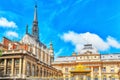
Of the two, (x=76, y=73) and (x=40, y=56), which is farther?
(x=40, y=56)

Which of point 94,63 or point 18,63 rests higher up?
point 94,63


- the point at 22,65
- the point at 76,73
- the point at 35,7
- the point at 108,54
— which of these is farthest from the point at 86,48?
the point at 76,73

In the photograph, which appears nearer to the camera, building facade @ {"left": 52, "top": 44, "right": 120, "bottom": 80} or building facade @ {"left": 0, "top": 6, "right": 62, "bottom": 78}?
building facade @ {"left": 0, "top": 6, "right": 62, "bottom": 78}

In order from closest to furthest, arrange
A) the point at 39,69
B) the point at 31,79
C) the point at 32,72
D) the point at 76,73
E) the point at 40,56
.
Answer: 1. the point at 76,73
2. the point at 31,79
3. the point at 32,72
4. the point at 39,69
5. the point at 40,56

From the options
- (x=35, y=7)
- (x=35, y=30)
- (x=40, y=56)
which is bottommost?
(x=40, y=56)

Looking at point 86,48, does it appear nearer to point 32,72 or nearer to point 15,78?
point 32,72

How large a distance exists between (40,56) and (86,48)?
1810cm

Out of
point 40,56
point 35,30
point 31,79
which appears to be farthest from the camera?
point 35,30

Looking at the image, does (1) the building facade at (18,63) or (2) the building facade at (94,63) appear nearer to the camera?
(1) the building facade at (18,63)

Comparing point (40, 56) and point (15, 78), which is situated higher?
point (40, 56)

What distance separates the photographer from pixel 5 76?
206 feet

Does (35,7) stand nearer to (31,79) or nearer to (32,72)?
(32,72)

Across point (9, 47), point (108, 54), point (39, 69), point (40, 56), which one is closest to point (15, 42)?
point (9, 47)

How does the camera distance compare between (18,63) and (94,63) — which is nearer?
(18,63)
